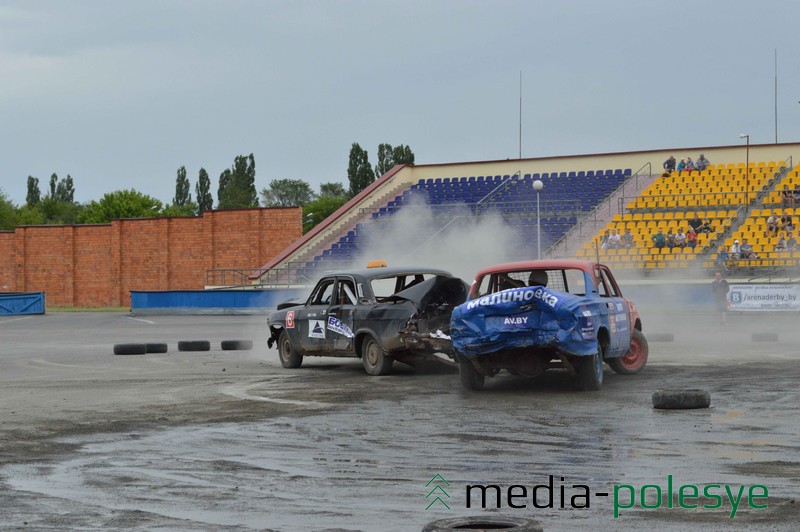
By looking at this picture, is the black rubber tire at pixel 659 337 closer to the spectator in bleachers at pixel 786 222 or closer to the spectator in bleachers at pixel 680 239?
the spectator in bleachers at pixel 680 239

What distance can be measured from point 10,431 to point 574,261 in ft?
24.3

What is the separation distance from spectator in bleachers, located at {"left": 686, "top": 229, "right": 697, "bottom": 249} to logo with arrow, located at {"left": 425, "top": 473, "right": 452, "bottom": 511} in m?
35.8

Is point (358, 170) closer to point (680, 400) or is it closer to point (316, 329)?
point (316, 329)

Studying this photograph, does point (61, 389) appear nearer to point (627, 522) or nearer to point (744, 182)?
point (627, 522)

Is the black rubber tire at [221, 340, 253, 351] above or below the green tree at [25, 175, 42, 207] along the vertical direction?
below

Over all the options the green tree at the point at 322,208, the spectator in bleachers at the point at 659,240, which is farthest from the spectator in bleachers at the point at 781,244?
the green tree at the point at 322,208

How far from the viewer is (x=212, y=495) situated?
769 centimetres

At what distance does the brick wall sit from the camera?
196 feet

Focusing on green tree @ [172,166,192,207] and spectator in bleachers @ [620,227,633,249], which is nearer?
spectator in bleachers @ [620,227,633,249]

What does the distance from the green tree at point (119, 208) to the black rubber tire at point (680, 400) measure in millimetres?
105403

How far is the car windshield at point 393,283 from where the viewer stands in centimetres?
1728

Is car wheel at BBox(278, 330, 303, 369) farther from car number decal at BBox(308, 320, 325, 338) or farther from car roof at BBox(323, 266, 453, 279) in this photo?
car roof at BBox(323, 266, 453, 279)

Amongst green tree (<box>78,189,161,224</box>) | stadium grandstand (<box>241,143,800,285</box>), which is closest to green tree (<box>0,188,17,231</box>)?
green tree (<box>78,189,161,224</box>)

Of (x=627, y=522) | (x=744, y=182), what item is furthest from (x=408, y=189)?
(x=627, y=522)
